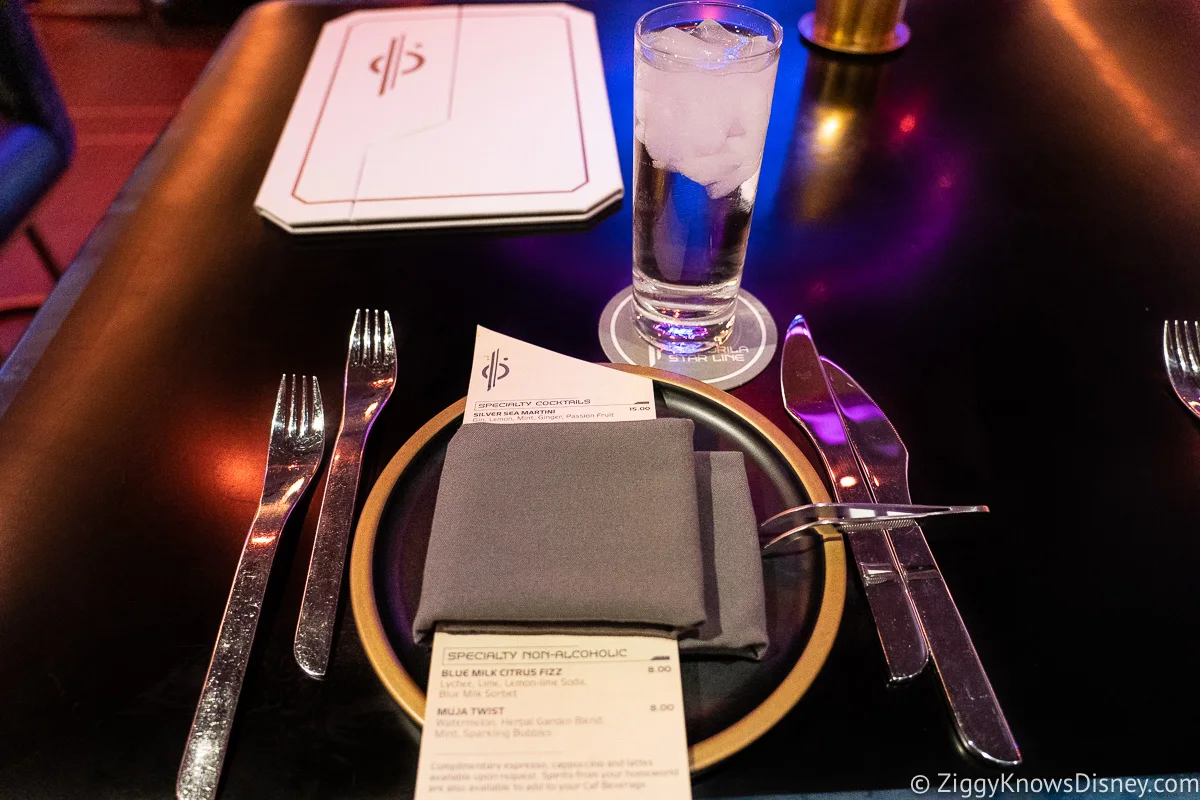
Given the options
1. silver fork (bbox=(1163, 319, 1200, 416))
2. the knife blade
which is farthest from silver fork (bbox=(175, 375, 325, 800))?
silver fork (bbox=(1163, 319, 1200, 416))

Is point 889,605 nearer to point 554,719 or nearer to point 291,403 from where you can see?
point 554,719

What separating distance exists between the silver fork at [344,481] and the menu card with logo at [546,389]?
0.07m

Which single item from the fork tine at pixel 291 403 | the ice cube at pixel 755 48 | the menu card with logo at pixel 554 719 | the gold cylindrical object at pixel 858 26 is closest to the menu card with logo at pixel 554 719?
the menu card with logo at pixel 554 719

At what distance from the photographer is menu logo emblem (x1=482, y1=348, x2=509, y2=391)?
1.73ft

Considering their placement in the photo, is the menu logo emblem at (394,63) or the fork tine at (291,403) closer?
the fork tine at (291,403)

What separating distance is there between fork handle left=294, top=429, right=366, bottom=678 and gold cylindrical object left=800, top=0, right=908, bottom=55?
79cm

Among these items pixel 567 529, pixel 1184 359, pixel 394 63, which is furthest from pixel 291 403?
pixel 1184 359

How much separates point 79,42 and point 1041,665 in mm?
3506

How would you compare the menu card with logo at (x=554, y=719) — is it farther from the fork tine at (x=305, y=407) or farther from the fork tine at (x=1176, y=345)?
the fork tine at (x=1176, y=345)

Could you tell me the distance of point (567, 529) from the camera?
15.7 inches

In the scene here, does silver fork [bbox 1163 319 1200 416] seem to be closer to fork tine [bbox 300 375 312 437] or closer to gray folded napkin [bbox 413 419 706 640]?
gray folded napkin [bbox 413 419 706 640]

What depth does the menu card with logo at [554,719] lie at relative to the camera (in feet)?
1.08

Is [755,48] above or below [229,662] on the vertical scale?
above

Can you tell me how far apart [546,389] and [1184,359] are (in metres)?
0.49
